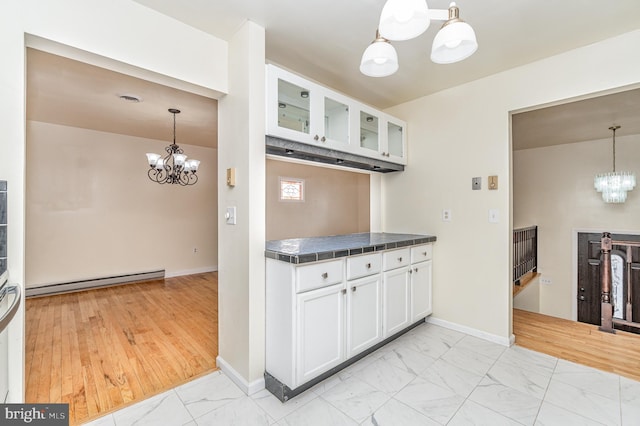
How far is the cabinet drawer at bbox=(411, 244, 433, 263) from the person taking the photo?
Result: 281 centimetres

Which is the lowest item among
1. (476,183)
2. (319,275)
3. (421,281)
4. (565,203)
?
(421,281)

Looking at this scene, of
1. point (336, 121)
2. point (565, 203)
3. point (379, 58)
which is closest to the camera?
point (379, 58)

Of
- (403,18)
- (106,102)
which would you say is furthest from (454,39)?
(106,102)

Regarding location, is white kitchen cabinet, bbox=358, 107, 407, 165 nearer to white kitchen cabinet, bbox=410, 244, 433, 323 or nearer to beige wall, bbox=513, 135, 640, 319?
white kitchen cabinet, bbox=410, 244, 433, 323

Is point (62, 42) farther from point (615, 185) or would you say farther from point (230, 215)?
point (615, 185)

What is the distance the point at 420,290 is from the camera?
2904 millimetres

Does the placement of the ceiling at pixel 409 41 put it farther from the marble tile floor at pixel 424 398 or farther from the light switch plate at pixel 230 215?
the marble tile floor at pixel 424 398

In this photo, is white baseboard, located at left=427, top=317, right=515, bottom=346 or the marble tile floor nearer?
the marble tile floor

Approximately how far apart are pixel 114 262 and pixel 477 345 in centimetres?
538

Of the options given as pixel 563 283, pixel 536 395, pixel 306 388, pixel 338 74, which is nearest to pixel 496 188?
pixel 536 395

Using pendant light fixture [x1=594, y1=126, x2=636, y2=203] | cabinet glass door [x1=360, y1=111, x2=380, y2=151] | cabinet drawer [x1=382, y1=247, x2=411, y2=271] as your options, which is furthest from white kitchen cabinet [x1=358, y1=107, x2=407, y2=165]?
pendant light fixture [x1=594, y1=126, x2=636, y2=203]

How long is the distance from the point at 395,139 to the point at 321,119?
122 centimetres

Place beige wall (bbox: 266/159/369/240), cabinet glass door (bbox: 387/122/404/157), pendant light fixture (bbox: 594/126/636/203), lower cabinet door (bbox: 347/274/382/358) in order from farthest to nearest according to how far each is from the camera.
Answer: beige wall (bbox: 266/159/369/240) → pendant light fixture (bbox: 594/126/636/203) → cabinet glass door (bbox: 387/122/404/157) → lower cabinet door (bbox: 347/274/382/358)

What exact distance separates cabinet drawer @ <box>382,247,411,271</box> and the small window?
3495 millimetres
